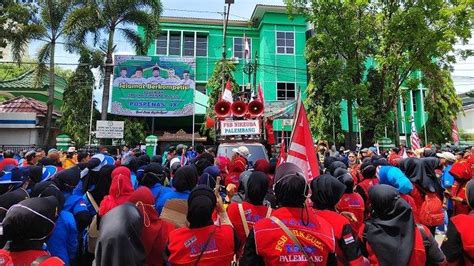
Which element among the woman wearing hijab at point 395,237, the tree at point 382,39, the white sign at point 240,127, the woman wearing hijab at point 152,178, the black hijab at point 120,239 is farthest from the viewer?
the tree at point 382,39

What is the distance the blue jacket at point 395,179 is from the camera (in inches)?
170

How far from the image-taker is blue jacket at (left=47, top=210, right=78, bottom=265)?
3443 millimetres

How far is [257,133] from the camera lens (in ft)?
30.0

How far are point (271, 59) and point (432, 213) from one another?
24.9 metres

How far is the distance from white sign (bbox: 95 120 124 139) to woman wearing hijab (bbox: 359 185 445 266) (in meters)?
15.8

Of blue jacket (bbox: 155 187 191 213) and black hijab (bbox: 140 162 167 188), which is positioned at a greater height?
black hijab (bbox: 140 162 167 188)

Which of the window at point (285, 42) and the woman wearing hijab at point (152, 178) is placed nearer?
the woman wearing hijab at point (152, 178)

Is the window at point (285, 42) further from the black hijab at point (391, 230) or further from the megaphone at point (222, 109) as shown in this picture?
the black hijab at point (391, 230)

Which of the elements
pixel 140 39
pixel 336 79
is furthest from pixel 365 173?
pixel 140 39

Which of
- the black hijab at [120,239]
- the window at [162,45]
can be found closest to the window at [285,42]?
the window at [162,45]

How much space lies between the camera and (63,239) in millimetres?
3496

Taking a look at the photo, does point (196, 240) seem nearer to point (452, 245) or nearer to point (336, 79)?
point (452, 245)

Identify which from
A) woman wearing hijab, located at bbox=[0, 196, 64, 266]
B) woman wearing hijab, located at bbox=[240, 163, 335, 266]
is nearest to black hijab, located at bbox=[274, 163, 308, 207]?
woman wearing hijab, located at bbox=[240, 163, 335, 266]

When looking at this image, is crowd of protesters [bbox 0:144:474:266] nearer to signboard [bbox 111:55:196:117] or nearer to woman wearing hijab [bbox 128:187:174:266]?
woman wearing hijab [bbox 128:187:174:266]
